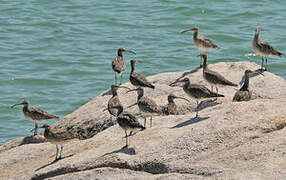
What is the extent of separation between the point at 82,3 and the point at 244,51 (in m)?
12.3

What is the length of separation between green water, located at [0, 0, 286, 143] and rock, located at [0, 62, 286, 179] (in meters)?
9.35

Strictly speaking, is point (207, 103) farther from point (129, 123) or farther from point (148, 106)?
point (129, 123)

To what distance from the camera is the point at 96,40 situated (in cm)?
3416

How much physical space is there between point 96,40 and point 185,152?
72.8ft

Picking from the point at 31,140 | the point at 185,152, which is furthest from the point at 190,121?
the point at 31,140

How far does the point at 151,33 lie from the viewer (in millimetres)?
35344

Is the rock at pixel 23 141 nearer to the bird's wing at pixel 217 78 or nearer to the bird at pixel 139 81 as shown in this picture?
the bird at pixel 139 81

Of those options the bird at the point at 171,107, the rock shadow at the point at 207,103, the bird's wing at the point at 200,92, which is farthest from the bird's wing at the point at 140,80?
the bird's wing at the point at 200,92

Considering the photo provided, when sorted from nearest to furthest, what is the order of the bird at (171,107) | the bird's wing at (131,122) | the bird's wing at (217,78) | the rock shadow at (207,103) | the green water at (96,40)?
1. the bird's wing at (131,122)
2. the bird's wing at (217,78)
3. the bird at (171,107)
4. the rock shadow at (207,103)
5. the green water at (96,40)

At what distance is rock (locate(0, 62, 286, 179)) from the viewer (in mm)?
11617

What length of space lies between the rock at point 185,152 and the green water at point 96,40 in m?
9.35

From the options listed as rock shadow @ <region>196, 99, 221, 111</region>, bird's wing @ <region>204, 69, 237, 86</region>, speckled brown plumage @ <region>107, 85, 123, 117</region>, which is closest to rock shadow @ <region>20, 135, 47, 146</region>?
speckled brown plumage @ <region>107, 85, 123, 117</region>

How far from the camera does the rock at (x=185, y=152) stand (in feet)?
38.1

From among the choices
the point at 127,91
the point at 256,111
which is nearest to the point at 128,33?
the point at 127,91
